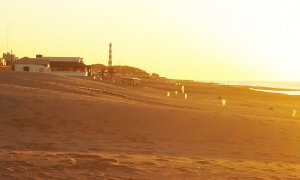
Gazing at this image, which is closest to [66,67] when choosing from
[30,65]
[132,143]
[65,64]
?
[65,64]

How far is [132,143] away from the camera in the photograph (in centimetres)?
1495

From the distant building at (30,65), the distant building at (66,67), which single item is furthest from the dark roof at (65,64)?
the distant building at (30,65)

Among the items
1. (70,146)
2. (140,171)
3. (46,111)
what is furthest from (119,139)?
(140,171)

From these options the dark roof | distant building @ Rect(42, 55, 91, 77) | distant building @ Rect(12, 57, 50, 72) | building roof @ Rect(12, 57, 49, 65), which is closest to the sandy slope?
distant building @ Rect(12, 57, 50, 72)

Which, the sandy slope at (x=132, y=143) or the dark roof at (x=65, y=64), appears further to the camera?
the dark roof at (x=65, y=64)

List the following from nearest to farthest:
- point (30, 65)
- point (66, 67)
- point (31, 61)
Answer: point (30, 65) < point (31, 61) < point (66, 67)

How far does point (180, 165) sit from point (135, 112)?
363 inches

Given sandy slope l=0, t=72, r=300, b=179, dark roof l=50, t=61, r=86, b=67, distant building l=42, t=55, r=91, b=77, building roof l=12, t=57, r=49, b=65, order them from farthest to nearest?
dark roof l=50, t=61, r=86, b=67 < distant building l=42, t=55, r=91, b=77 < building roof l=12, t=57, r=49, b=65 < sandy slope l=0, t=72, r=300, b=179

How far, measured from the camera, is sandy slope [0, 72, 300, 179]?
10188 mm

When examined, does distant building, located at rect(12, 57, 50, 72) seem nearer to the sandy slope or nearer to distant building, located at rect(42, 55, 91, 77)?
distant building, located at rect(42, 55, 91, 77)

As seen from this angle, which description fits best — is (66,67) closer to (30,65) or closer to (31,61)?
(31,61)

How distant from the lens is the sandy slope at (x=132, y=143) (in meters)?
10.2

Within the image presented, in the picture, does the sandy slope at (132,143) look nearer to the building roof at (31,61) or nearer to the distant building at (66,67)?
the building roof at (31,61)

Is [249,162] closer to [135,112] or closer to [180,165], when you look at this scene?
[180,165]
